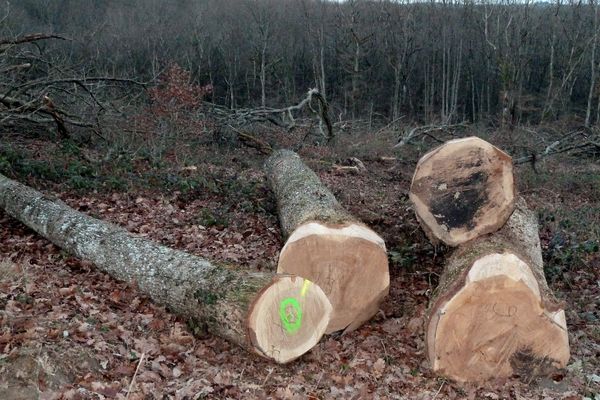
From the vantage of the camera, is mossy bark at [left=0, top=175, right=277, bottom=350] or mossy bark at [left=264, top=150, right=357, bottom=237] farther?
mossy bark at [left=264, top=150, right=357, bottom=237]

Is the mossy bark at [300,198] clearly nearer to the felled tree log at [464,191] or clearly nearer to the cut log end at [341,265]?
the cut log end at [341,265]

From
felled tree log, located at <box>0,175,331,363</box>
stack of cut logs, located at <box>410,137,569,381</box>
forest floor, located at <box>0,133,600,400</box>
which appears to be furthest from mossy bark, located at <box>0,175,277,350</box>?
stack of cut logs, located at <box>410,137,569,381</box>

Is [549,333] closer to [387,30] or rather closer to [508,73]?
[508,73]

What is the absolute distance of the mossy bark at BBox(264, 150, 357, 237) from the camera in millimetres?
5270

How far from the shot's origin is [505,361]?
13.6 feet

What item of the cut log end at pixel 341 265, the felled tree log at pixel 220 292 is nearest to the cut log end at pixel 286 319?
the felled tree log at pixel 220 292

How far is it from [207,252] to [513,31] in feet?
107

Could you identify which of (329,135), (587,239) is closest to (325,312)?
(587,239)

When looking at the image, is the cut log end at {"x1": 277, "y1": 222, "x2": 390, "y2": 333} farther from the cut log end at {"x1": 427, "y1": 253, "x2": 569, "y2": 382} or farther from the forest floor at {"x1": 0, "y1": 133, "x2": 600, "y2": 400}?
the cut log end at {"x1": 427, "y1": 253, "x2": 569, "y2": 382}

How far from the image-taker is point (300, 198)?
622 cm

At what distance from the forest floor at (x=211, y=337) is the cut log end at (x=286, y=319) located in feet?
0.62

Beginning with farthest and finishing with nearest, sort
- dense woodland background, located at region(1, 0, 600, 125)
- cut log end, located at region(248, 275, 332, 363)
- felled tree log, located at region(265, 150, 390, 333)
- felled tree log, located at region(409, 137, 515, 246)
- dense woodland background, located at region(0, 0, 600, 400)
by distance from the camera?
1. dense woodland background, located at region(1, 0, 600, 125)
2. felled tree log, located at region(409, 137, 515, 246)
3. felled tree log, located at region(265, 150, 390, 333)
4. cut log end, located at region(248, 275, 332, 363)
5. dense woodland background, located at region(0, 0, 600, 400)

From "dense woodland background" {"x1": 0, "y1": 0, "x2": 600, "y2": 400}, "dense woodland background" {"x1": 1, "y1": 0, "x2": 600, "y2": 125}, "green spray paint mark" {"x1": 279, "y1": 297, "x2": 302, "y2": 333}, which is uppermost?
"green spray paint mark" {"x1": 279, "y1": 297, "x2": 302, "y2": 333}

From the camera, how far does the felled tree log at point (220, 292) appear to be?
158 inches
